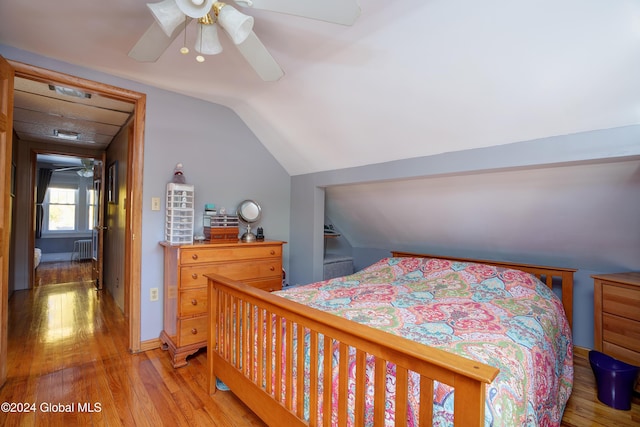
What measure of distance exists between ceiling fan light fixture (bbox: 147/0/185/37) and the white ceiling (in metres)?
0.41

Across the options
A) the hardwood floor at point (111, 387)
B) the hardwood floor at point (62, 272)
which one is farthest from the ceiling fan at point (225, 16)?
the hardwood floor at point (62, 272)

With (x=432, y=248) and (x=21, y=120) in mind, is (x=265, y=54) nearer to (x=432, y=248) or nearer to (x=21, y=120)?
(x=432, y=248)

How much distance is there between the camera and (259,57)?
5.22 feet

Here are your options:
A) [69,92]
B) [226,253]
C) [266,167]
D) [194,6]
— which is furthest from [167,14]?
[266,167]

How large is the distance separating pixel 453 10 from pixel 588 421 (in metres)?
2.38

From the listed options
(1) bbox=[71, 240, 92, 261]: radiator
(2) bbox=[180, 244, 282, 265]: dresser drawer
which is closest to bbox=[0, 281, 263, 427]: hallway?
(2) bbox=[180, 244, 282, 265]: dresser drawer

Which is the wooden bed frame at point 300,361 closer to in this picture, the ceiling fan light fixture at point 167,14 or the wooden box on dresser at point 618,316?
the ceiling fan light fixture at point 167,14

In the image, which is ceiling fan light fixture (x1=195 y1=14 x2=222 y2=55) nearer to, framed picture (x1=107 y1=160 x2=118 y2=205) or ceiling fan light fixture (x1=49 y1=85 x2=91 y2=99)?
ceiling fan light fixture (x1=49 y1=85 x2=91 y2=99)

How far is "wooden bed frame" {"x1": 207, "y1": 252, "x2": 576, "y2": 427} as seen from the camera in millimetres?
841

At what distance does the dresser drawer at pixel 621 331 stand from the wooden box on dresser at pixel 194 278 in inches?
103

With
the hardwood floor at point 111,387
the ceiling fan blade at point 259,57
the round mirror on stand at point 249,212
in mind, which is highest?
the ceiling fan blade at point 259,57

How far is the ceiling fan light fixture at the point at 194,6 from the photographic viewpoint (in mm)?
1210

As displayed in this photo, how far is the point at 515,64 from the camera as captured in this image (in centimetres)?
159

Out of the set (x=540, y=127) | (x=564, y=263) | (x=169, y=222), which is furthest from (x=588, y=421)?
(x=169, y=222)
